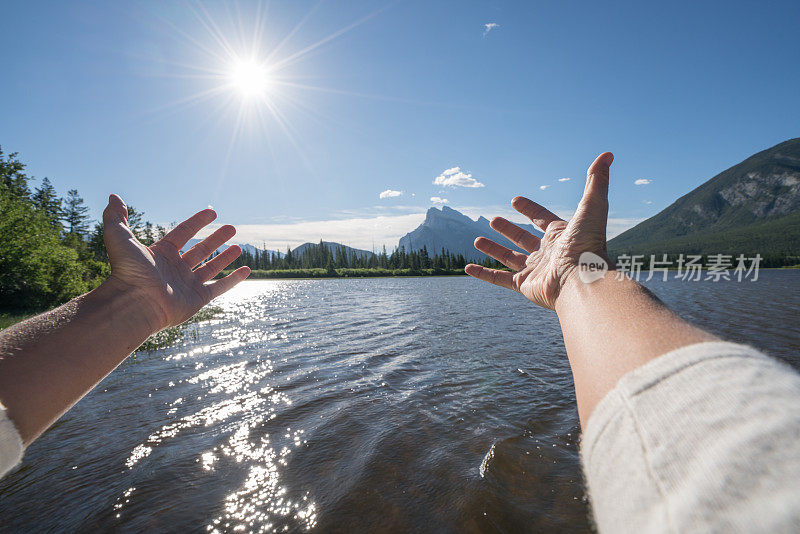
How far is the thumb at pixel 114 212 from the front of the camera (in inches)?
119

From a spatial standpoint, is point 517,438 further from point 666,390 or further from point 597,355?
point 666,390

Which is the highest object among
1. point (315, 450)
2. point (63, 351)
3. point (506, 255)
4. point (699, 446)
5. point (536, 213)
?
point (536, 213)

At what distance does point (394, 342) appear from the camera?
1445 cm

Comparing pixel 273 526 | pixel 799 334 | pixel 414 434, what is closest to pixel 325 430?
pixel 414 434

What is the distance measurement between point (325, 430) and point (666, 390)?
6124 millimetres

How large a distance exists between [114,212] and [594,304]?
158 inches

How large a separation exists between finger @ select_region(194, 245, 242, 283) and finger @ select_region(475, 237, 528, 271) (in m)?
3.03

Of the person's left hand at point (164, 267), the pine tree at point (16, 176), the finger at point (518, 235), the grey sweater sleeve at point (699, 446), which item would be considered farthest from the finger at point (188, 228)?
the pine tree at point (16, 176)

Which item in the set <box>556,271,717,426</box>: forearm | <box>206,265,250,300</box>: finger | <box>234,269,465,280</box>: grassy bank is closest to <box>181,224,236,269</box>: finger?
<box>206,265,250,300</box>: finger

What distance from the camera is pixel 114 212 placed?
3084mm

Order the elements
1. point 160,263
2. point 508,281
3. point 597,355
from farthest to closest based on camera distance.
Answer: point 508,281 < point 160,263 < point 597,355

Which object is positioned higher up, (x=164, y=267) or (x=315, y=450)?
(x=164, y=267)

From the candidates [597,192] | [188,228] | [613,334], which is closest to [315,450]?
[188,228]

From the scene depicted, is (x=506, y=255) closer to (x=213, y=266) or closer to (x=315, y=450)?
(x=213, y=266)
